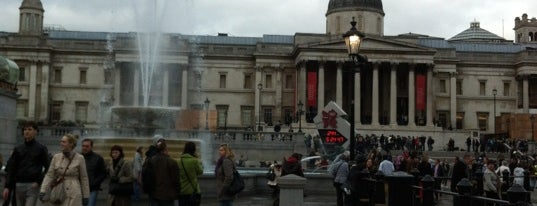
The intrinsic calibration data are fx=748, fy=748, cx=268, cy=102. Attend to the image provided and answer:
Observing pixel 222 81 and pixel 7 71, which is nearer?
pixel 7 71

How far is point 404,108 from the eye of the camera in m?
76.4

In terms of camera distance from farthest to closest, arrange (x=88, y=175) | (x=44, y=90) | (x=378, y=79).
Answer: (x=44, y=90), (x=378, y=79), (x=88, y=175)

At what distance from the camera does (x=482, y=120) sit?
80.4 metres

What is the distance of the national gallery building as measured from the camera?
73312 millimetres

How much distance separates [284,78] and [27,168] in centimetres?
6593

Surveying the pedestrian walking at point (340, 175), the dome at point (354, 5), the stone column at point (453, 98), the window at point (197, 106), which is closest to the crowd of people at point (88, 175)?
the pedestrian walking at point (340, 175)

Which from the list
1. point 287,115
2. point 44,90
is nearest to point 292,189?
point 287,115

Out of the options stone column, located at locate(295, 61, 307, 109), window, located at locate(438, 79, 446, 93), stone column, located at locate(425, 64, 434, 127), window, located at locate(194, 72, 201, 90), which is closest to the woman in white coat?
stone column, located at locate(295, 61, 307, 109)

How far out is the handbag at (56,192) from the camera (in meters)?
11.0

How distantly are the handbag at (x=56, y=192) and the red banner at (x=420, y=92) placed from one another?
6456cm

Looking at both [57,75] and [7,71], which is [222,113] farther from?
[7,71]

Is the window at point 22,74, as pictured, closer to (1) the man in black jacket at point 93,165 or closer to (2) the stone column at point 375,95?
(2) the stone column at point 375,95

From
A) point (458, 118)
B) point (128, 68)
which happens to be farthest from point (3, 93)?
point (458, 118)

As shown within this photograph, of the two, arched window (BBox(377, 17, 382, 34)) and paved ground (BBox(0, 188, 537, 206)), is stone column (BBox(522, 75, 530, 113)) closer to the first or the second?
arched window (BBox(377, 17, 382, 34))
